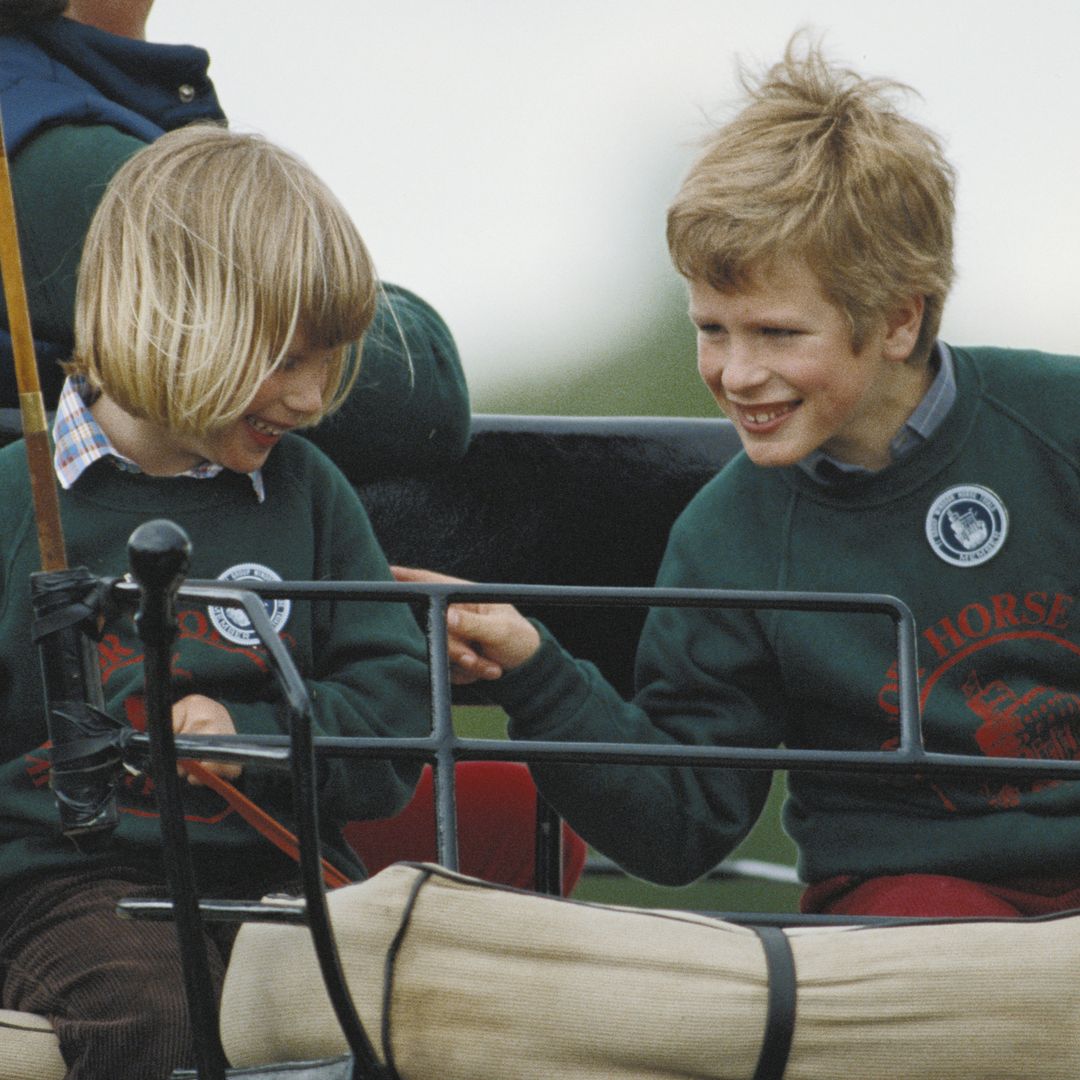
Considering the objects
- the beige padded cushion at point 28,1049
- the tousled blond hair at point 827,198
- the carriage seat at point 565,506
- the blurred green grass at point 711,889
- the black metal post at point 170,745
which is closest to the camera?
the black metal post at point 170,745

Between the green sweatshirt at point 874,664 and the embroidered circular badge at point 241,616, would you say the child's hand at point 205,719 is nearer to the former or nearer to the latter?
the embroidered circular badge at point 241,616

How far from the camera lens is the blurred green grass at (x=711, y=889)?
8601mm

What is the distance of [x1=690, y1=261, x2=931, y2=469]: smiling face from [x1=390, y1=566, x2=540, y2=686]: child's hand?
392 mm

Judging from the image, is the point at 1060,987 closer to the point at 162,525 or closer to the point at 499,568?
the point at 162,525

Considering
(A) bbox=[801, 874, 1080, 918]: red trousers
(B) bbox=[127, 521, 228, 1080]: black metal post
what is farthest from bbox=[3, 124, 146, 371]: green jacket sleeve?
(B) bbox=[127, 521, 228, 1080]: black metal post

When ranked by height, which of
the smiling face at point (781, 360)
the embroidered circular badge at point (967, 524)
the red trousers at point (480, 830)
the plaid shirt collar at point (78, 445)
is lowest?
the red trousers at point (480, 830)

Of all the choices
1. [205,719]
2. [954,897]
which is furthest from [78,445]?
[954,897]

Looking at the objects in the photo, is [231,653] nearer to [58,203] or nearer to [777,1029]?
[58,203]

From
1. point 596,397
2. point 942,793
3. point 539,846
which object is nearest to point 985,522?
point 942,793

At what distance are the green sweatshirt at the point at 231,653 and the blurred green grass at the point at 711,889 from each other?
3.98 meters

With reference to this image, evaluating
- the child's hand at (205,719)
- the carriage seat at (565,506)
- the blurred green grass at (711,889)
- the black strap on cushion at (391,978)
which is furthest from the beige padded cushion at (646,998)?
the blurred green grass at (711,889)

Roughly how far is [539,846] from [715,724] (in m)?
0.26

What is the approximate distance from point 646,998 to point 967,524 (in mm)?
1247

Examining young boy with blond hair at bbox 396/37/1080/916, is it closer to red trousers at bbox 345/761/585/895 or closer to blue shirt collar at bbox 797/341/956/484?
blue shirt collar at bbox 797/341/956/484
